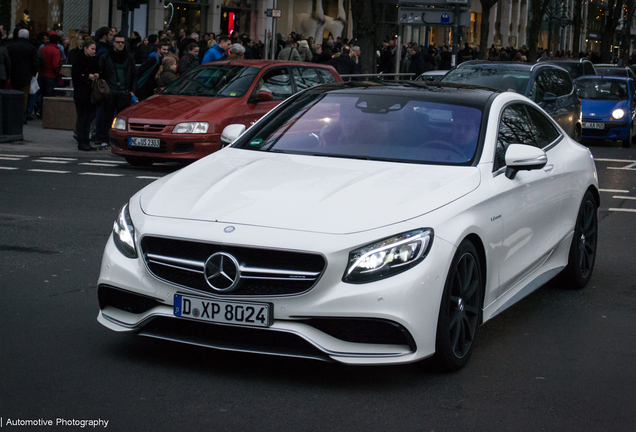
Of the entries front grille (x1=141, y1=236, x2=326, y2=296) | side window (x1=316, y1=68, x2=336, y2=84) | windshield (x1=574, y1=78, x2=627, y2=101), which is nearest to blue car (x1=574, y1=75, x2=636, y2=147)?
windshield (x1=574, y1=78, x2=627, y2=101)

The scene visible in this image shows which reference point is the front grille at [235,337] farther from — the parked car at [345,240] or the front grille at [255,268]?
the front grille at [255,268]

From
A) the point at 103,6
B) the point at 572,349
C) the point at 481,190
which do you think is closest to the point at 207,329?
the point at 481,190

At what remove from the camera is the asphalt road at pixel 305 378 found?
14.2 feet

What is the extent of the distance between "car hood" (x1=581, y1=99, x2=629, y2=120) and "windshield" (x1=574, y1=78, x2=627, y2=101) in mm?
398

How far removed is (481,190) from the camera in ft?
17.7

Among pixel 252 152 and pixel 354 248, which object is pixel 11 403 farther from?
pixel 252 152

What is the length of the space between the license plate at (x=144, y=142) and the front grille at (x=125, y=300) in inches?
365

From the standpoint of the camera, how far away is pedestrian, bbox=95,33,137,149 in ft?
55.1

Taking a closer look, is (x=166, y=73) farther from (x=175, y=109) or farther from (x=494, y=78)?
(x=494, y=78)

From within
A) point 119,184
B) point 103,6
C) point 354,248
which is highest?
point 103,6

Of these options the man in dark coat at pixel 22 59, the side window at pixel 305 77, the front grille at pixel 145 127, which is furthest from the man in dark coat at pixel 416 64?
the front grille at pixel 145 127

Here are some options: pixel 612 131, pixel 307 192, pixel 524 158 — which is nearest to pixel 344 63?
pixel 612 131

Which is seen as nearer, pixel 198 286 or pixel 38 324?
pixel 198 286

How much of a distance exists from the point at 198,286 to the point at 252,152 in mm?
1522
